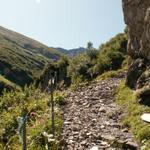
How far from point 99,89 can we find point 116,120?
11608 millimetres

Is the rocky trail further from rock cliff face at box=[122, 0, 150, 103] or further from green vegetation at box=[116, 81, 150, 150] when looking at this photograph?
rock cliff face at box=[122, 0, 150, 103]

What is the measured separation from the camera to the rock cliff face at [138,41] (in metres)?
30.0

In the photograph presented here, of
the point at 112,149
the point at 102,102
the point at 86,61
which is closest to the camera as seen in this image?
the point at 112,149

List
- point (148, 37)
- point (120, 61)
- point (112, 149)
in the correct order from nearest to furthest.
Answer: point (112, 149)
point (148, 37)
point (120, 61)

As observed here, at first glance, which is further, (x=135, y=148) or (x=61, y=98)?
(x=61, y=98)

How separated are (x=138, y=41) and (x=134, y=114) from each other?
1063cm

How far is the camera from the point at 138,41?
111 feet

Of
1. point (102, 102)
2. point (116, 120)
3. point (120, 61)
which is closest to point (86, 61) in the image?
point (120, 61)

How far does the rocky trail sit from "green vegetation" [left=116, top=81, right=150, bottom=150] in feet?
1.40

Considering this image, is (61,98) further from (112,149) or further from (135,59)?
(112,149)

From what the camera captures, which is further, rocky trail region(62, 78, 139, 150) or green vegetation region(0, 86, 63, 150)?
green vegetation region(0, 86, 63, 150)

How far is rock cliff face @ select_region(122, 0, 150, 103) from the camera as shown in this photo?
29969mm

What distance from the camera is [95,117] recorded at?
27.0 metres

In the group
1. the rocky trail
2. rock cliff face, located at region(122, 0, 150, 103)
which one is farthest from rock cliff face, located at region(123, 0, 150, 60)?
the rocky trail
